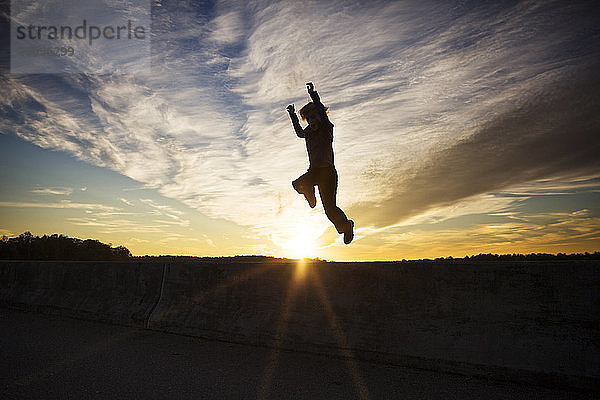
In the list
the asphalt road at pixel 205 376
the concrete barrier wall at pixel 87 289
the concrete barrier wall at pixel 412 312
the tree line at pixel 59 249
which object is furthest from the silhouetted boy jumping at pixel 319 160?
the tree line at pixel 59 249

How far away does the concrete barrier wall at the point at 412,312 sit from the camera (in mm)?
2438

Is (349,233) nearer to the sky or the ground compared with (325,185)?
nearer to the ground

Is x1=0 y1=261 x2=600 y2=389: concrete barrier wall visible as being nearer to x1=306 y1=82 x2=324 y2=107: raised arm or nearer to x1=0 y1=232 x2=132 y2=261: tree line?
x1=306 y1=82 x2=324 y2=107: raised arm

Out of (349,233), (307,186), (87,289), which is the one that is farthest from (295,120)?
(87,289)

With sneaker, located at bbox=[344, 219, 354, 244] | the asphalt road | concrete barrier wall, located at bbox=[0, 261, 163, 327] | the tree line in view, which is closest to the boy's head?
sneaker, located at bbox=[344, 219, 354, 244]

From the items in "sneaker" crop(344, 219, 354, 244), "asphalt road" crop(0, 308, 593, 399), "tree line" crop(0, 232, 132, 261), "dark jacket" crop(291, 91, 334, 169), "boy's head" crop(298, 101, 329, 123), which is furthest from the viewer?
"tree line" crop(0, 232, 132, 261)

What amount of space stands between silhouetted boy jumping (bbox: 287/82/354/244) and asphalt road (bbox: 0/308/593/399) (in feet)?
7.20

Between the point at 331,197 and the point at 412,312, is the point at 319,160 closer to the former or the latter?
the point at 331,197

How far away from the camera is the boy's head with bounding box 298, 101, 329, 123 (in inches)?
195

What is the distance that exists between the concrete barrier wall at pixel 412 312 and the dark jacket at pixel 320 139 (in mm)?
1632

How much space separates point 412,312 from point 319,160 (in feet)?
8.03

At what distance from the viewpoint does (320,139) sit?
16.0 feet

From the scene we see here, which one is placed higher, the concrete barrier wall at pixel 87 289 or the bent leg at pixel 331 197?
the bent leg at pixel 331 197

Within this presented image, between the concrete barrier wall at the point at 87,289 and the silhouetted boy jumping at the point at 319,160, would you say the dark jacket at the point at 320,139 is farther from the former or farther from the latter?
the concrete barrier wall at the point at 87,289
